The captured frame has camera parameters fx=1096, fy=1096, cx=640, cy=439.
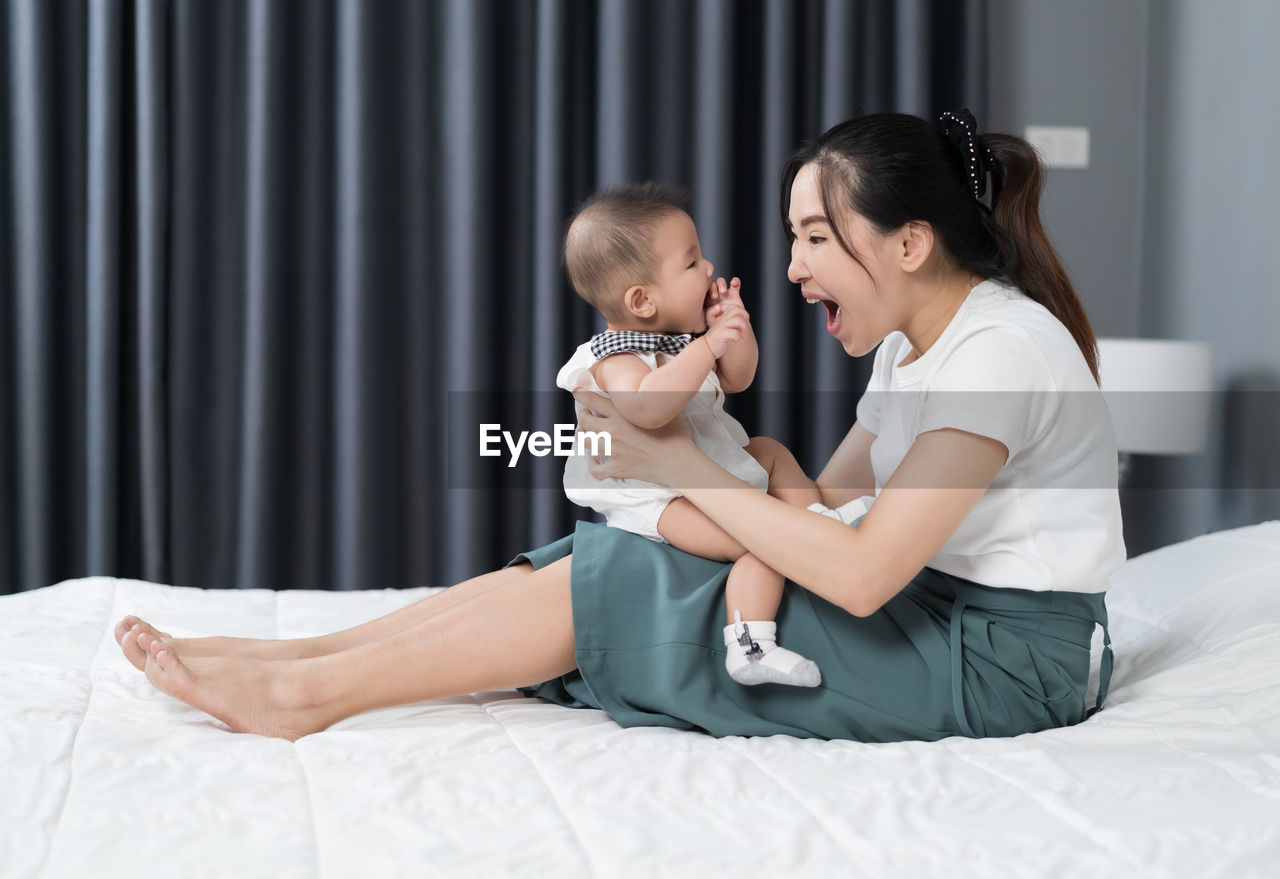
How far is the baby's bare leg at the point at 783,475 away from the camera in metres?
1.50

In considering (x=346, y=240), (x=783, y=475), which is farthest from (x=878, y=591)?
(x=346, y=240)

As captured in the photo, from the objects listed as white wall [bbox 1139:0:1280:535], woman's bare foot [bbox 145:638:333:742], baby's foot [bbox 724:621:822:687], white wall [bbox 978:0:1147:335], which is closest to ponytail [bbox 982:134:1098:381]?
baby's foot [bbox 724:621:822:687]

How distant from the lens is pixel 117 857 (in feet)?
2.50

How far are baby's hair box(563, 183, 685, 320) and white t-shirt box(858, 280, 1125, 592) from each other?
422 millimetres

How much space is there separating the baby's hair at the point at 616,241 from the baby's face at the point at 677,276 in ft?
0.03

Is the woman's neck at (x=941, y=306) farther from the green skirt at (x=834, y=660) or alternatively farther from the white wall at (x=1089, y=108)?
the white wall at (x=1089, y=108)

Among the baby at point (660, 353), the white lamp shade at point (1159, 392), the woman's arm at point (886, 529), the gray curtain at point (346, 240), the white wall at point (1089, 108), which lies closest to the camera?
the woman's arm at point (886, 529)

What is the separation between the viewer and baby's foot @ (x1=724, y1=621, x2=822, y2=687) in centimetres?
113

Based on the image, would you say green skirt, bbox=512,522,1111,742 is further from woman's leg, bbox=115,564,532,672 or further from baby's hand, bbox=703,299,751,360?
baby's hand, bbox=703,299,751,360

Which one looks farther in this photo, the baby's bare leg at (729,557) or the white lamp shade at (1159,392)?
the white lamp shade at (1159,392)

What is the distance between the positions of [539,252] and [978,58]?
3.98ft

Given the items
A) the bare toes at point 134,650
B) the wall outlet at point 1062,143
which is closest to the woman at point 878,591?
the bare toes at point 134,650

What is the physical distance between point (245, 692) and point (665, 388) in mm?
571

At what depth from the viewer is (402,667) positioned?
3.78 ft
